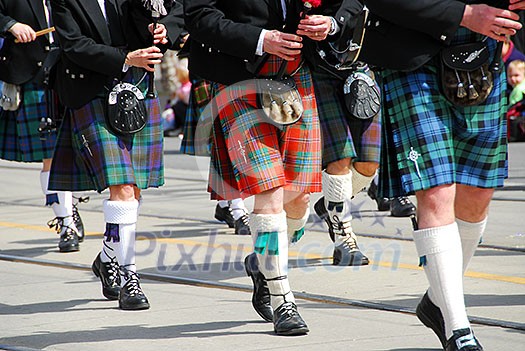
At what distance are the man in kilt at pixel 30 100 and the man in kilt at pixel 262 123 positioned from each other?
7.84 feet

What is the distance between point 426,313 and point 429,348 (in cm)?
18

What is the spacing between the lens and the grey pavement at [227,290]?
4.75m

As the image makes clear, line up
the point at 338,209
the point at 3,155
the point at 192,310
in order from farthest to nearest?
the point at 3,155 → the point at 338,209 → the point at 192,310

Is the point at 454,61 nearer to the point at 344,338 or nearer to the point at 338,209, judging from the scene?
the point at 344,338

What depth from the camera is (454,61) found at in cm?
418

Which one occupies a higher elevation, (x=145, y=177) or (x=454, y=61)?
(x=454, y=61)

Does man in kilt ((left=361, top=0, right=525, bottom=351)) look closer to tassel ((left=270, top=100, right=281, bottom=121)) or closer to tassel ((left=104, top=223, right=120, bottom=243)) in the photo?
tassel ((left=270, top=100, right=281, bottom=121))

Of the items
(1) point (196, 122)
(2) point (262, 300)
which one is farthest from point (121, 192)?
(1) point (196, 122)

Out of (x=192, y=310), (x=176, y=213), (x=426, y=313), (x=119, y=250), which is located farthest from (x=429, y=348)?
(x=176, y=213)

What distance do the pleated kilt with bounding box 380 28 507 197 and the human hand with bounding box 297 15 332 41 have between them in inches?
16.3

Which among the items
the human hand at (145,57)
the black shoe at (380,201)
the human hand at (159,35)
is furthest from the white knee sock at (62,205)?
the black shoe at (380,201)

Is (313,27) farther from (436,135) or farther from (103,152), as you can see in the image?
(103,152)

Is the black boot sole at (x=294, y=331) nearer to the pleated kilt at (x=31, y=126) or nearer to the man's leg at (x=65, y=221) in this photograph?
the man's leg at (x=65, y=221)

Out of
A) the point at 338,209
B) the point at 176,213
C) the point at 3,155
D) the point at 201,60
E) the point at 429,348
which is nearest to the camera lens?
the point at 429,348
